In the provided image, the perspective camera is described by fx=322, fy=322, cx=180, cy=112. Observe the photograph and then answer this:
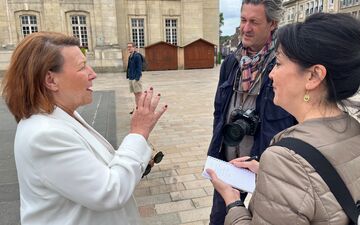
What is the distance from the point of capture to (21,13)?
24.8m

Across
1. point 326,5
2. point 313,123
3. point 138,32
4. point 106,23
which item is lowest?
point 313,123

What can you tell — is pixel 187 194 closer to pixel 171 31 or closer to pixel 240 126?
pixel 240 126

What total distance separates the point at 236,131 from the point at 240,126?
0.14ft

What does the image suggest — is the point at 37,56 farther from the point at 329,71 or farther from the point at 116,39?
the point at 116,39

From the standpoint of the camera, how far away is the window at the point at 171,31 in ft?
92.4

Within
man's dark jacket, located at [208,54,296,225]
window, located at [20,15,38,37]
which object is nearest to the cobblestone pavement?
man's dark jacket, located at [208,54,296,225]

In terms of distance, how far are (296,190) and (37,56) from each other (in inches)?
49.8

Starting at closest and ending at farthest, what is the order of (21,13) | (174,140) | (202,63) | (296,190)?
1. (296,190)
2. (174,140)
3. (21,13)
4. (202,63)

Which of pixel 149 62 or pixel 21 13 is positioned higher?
pixel 21 13

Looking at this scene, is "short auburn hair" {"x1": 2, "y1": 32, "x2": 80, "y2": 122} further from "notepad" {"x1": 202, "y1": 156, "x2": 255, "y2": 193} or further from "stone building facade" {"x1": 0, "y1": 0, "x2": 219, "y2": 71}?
"stone building facade" {"x1": 0, "y1": 0, "x2": 219, "y2": 71}

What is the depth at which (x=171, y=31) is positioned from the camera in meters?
28.3

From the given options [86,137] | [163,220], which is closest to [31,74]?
[86,137]

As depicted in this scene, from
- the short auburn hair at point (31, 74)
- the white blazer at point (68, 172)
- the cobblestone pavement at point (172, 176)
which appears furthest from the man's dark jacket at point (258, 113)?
the short auburn hair at point (31, 74)

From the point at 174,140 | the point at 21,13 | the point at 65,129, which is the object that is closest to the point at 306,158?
the point at 65,129
